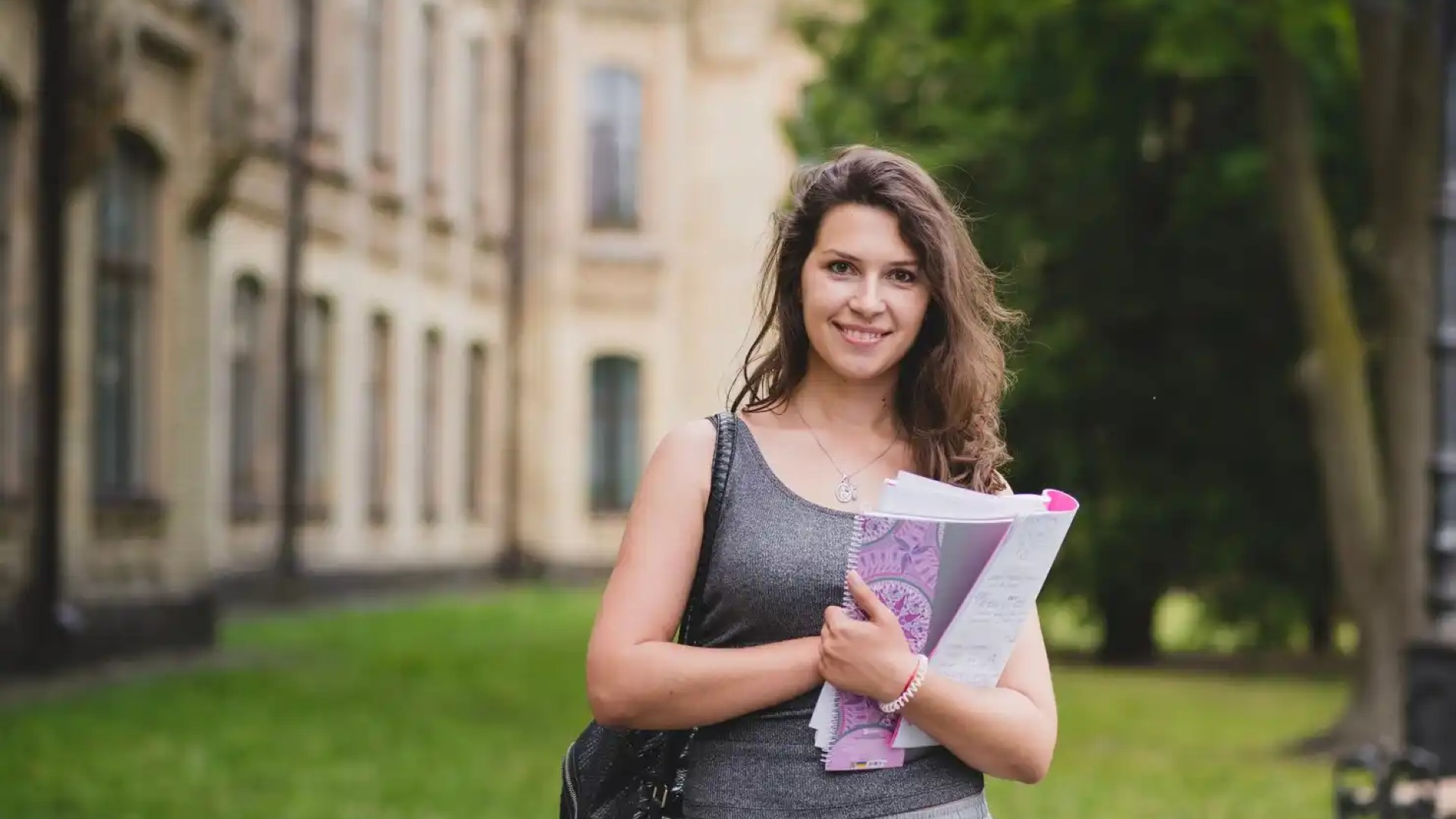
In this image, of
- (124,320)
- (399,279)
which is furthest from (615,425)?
(124,320)

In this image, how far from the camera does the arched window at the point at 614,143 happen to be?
1656 inches

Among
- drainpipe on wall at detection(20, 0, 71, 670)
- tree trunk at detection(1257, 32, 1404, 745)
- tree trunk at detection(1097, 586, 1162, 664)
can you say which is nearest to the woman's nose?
tree trunk at detection(1257, 32, 1404, 745)

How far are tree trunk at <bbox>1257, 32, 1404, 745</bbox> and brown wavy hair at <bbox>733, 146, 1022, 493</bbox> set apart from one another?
1268 centimetres

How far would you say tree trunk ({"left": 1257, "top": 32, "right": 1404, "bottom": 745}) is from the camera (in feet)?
51.1

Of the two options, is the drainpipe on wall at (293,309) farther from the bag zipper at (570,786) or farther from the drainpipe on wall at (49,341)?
the bag zipper at (570,786)

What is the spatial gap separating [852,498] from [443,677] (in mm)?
17148

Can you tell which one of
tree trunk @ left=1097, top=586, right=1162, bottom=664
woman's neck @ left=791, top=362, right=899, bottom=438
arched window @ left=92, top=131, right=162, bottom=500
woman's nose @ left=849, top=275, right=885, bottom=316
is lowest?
tree trunk @ left=1097, top=586, right=1162, bottom=664

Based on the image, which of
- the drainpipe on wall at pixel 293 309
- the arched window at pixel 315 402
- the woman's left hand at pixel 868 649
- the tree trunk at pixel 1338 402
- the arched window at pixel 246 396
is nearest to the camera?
the woman's left hand at pixel 868 649

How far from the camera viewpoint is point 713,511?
3.15m

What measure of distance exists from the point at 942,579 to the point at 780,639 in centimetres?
24

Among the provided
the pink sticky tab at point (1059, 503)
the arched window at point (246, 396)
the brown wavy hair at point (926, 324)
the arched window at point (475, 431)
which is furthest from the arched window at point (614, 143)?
the pink sticky tab at point (1059, 503)

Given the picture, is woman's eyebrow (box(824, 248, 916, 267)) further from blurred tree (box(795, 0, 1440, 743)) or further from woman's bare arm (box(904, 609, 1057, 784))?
blurred tree (box(795, 0, 1440, 743))

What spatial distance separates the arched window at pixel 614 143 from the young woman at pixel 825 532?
128ft

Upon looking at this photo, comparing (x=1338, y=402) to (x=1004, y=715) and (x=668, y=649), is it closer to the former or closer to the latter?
(x=1004, y=715)
